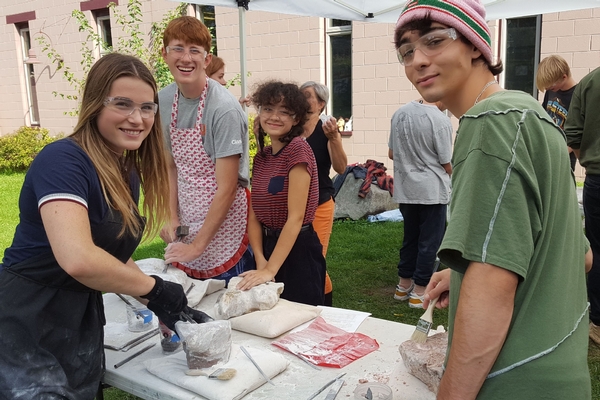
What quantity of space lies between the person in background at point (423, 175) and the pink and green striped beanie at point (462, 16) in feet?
10.2

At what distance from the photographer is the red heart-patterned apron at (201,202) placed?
2561 mm

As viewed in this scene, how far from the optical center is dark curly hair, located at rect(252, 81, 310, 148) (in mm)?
2639

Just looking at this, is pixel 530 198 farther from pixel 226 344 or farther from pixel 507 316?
pixel 226 344

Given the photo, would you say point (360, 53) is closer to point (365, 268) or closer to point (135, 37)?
point (365, 268)

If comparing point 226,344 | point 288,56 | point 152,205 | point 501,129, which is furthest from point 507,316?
point 288,56

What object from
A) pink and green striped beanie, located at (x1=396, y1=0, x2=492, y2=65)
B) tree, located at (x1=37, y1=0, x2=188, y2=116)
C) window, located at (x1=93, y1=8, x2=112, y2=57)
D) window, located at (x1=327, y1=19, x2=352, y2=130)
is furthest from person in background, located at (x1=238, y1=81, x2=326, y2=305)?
window, located at (x1=93, y1=8, x2=112, y2=57)

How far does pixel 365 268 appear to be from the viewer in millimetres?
5293

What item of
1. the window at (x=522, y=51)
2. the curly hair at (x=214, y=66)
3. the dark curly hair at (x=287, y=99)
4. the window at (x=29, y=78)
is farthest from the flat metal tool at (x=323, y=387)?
the window at (x=29, y=78)

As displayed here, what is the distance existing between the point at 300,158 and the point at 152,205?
2.87 ft

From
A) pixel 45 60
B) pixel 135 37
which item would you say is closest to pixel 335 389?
pixel 135 37

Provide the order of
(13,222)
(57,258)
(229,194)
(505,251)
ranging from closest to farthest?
(505,251), (57,258), (229,194), (13,222)

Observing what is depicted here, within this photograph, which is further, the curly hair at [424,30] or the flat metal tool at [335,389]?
the flat metal tool at [335,389]

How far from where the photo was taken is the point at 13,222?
23.3ft

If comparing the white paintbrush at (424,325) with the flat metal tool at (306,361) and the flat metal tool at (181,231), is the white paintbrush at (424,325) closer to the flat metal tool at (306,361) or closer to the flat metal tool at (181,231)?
the flat metal tool at (306,361)
